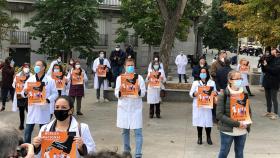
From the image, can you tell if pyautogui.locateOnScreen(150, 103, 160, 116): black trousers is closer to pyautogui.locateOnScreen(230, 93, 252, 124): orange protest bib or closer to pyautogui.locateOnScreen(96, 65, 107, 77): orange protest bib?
pyautogui.locateOnScreen(96, 65, 107, 77): orange protest bib

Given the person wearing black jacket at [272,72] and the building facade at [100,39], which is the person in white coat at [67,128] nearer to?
A: the person wearing black jacket at [272,72]

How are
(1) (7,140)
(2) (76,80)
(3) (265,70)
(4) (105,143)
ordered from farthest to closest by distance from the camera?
(2) (76,80) < (3) (265,70) < (4) (105,143) < (1) (7,140)

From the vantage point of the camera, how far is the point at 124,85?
28.3 feet

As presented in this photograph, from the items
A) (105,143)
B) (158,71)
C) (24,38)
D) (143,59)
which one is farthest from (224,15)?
(105,143)

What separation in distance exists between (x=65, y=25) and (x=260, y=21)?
11.1 m

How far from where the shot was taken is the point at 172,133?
36.9ft

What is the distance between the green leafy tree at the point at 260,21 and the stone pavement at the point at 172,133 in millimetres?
3364

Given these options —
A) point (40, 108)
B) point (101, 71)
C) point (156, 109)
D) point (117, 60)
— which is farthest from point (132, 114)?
point (117, 60)

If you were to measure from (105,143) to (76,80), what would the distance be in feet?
12.3

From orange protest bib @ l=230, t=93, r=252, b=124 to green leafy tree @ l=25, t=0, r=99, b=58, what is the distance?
58.5 feet

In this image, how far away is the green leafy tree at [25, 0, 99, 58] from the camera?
24516 millimetres

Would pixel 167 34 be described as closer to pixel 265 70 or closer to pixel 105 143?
pixel 265 70

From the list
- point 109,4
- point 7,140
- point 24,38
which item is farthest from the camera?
point 109,4

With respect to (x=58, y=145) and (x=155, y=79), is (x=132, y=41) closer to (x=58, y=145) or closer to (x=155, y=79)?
(x=155, y=79)
